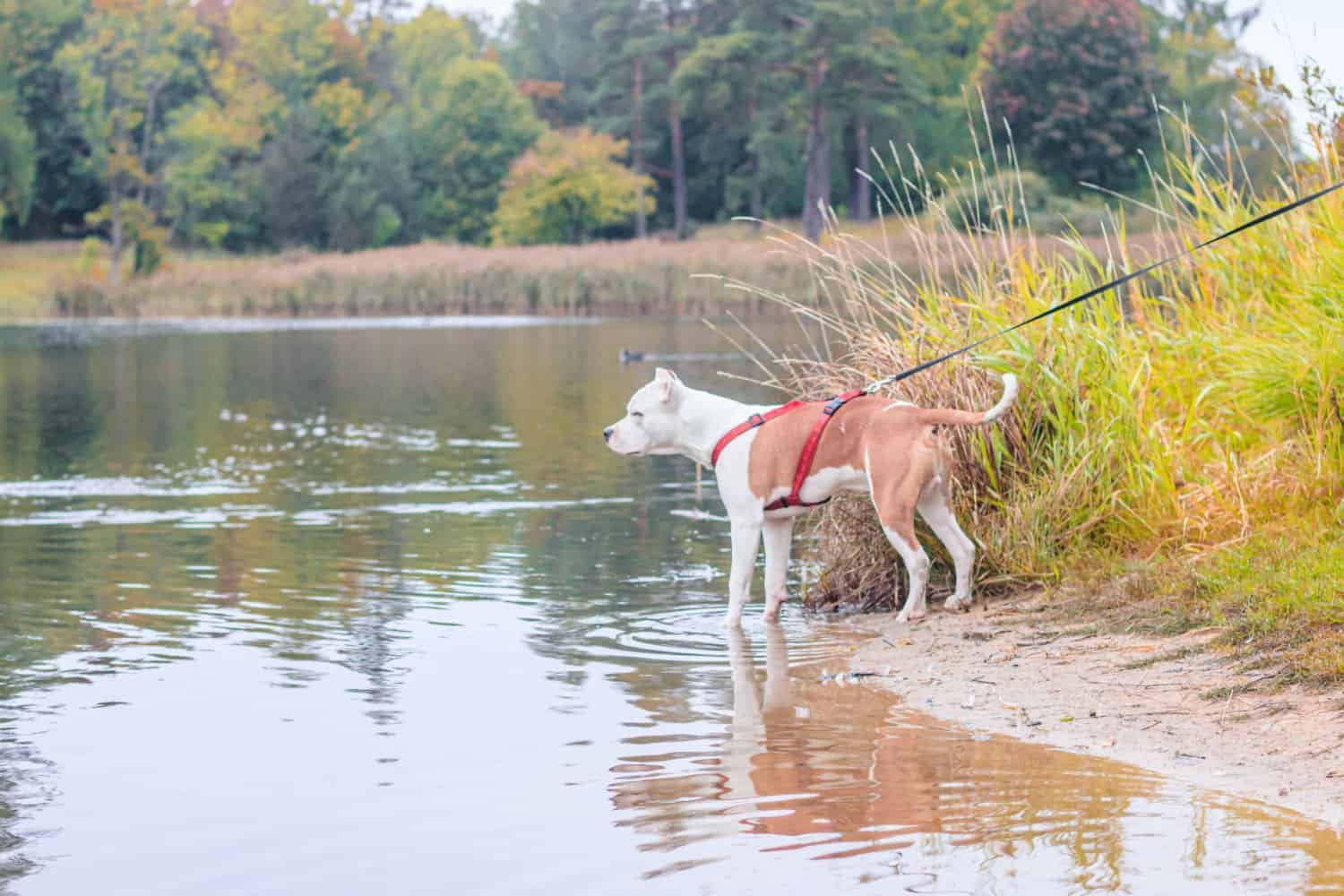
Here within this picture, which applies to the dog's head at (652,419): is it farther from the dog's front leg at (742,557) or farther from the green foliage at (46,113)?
the green foliage at (46,113)

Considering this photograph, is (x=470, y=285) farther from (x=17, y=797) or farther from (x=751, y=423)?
(x=17, y=797)

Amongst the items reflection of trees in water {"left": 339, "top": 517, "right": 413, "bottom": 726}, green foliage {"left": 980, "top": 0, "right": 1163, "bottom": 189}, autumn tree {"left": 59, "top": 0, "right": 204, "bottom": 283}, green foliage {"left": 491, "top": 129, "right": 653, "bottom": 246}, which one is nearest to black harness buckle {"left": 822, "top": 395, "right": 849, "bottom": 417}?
reflection of trees in water {"left": 339, "top": 517, "right": 413, "bottom": 726}

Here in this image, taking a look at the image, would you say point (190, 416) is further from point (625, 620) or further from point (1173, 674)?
point (1173, 674)

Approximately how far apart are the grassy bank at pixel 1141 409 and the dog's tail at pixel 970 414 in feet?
2.65

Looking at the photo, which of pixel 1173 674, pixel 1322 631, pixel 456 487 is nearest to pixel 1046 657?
pixel 1173 674

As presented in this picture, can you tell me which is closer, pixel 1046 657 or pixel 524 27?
pixel 1046 657

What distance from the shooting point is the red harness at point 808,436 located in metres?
7.86

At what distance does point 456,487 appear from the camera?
14539 millimetres

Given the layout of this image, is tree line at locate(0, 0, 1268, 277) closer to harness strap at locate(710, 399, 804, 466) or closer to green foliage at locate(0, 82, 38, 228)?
green foliage at locate(0, 82, 38, 228)

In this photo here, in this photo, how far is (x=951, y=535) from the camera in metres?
8.03

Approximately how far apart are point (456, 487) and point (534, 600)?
17.9 feet

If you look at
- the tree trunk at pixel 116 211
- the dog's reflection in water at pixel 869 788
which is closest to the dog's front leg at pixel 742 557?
the dog's reflection in water at pixel 869 788

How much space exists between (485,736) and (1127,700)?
7.88 ft

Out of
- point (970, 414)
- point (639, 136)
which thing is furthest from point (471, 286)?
point (970, 414)
